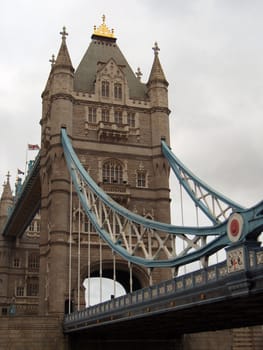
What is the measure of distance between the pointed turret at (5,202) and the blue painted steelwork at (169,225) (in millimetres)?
35373

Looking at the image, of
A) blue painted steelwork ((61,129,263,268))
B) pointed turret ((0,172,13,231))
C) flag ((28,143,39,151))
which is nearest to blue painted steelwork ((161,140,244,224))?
blue painted steelwork ((61,129,263,268))

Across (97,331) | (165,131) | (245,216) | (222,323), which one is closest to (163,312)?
(222,323)

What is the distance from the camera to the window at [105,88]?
5059 cm

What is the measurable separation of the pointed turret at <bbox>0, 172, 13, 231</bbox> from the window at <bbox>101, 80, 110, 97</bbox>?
110 ft

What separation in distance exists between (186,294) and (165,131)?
29.4 metres

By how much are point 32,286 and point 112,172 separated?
32852 mm

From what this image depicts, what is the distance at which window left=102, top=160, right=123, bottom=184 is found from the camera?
47656 mm

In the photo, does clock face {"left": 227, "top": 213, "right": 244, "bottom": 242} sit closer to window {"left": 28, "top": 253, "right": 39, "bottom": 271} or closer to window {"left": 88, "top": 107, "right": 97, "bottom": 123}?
window {"left": 88, "top": 107, "right": 97, "bottom": 123}

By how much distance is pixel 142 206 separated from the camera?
47344mm

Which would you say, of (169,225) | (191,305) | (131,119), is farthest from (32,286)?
(191,305)

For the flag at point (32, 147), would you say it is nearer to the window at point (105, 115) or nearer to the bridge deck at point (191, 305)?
the window at point (105, 115)

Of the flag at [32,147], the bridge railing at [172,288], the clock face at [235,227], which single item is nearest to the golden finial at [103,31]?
the flag at [32,147]

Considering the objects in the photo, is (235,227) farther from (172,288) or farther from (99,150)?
(99,150)

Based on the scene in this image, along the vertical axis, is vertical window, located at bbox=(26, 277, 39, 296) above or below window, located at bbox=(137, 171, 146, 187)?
below
